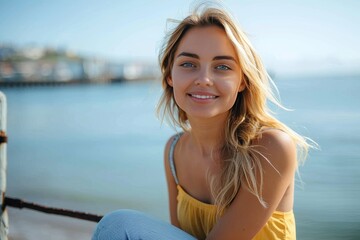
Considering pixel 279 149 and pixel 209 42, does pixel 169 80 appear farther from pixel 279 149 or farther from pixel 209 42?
pixel 279 149

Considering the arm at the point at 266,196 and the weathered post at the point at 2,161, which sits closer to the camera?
the arm at the point at 266,196

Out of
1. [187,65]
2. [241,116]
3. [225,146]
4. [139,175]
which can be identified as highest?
[187,65]

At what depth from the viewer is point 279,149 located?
212 cm

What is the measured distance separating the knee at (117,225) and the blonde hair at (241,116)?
1.58 ft

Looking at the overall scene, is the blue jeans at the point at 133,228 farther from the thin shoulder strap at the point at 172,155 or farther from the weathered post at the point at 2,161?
the weathered post at the point at 2,161

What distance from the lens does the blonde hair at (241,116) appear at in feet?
7.20

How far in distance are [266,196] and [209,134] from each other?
57cm

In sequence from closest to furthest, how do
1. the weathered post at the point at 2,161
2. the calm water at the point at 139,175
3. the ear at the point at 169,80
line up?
the ear at the point at 169,80 → the weathered post at the point at 2,161 → the calm water at the point at 139,175

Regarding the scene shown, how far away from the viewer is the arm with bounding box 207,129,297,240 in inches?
83.7

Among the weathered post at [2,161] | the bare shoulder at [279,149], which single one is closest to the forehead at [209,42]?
the bare shoulder at [279,149]

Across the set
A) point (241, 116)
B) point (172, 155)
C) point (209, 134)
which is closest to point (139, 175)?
point (172, 155)

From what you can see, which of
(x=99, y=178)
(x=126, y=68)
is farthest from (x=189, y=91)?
(x=126, y=68)

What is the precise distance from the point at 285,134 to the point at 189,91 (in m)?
0.58

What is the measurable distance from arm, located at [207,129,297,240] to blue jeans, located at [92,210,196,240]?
0.22 meters
